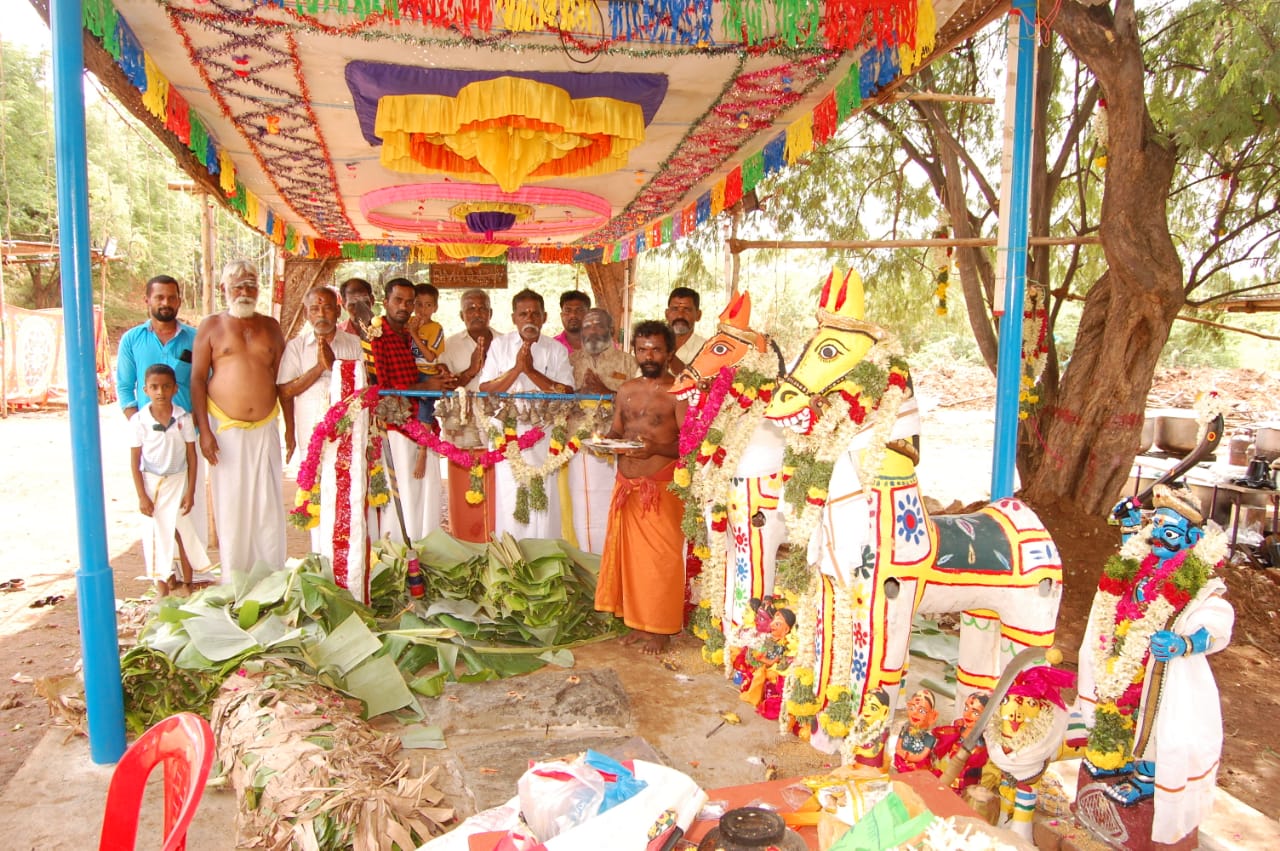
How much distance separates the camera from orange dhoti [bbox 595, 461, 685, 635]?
500cm

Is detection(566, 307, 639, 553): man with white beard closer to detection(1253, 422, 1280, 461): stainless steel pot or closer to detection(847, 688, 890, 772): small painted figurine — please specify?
detection(847, 688, 890, 772): small painted figurine

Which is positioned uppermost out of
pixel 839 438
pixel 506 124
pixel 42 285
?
pixel 42 285

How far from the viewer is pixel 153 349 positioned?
18.7 ft

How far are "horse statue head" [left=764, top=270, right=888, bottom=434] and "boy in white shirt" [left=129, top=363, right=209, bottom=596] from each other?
4.12 meters

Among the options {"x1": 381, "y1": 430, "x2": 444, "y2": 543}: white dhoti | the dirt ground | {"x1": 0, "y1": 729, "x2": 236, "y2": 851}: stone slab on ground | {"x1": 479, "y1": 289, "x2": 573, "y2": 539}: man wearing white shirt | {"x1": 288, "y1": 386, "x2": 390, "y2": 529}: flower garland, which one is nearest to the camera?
{"x1": 0, "y1": 729, "x2": 236, "y2": 851}: stone slab on ground

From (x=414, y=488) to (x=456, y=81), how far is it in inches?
131

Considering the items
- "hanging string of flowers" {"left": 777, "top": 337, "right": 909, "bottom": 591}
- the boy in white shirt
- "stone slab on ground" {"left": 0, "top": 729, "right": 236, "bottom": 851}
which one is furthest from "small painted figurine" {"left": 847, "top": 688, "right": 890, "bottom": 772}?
the boy in white shirt

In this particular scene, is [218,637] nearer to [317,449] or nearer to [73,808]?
[73,808]

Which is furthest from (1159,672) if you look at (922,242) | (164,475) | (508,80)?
(164,475)

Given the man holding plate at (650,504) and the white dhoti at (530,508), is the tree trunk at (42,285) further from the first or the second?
the man holding plate at (650,504)

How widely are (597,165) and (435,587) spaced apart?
3.13 metres

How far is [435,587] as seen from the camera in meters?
5.62

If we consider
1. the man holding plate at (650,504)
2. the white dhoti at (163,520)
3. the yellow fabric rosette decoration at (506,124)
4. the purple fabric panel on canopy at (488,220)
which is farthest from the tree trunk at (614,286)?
the white dhoti at (163,520)

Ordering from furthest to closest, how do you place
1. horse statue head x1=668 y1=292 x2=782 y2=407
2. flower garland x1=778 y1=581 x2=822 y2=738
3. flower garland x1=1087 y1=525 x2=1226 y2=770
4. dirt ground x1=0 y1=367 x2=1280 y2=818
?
1. horse statue head x1=668 y1=292 x2=782 y2=407
2. dirt ground x1=0 y1=367 x2=1280 y2=818
3. flower garland x1=778 y1=581 x2=822 y2=738
4. flower garland x1=1087 y1=525 x2=1226 y2=770
